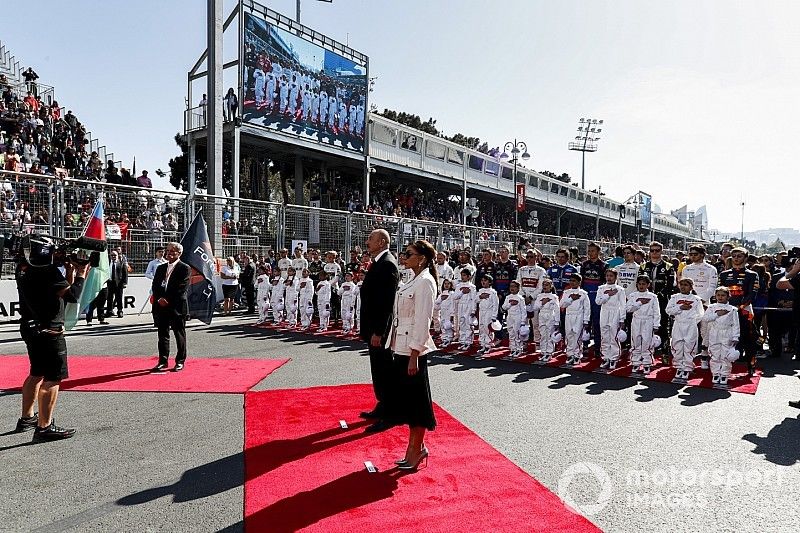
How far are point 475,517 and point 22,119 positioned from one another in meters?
22.0

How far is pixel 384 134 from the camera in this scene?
1190 inches

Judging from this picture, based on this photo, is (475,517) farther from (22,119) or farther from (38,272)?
(22,119)

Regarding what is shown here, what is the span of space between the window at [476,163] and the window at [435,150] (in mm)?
3284

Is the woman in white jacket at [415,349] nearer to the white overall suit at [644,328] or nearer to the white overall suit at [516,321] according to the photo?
the white overall suit at [644,328]

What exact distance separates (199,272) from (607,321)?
25.8ft

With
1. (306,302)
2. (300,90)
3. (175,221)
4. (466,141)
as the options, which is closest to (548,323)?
(306,302)

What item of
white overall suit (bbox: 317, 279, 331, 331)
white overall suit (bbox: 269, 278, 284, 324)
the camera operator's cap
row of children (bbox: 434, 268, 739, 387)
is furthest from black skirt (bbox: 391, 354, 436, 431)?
white overall suit (bbox: 269, 278, 284, 324)

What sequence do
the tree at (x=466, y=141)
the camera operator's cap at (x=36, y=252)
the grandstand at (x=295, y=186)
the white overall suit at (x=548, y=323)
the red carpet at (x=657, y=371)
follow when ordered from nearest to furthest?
the camera operator's cap at (x=36, y=252), the red carpet at (x=657, y=371), the white overall suit at (x=548, y=323), the grandstand at (x=295, y=186), the tree at (x=466, y=141)

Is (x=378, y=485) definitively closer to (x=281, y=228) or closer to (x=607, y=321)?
(x=607, y=321)

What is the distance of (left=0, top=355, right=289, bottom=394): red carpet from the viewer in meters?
7.16

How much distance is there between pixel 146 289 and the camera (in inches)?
576

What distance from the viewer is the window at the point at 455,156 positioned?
35.3 meters

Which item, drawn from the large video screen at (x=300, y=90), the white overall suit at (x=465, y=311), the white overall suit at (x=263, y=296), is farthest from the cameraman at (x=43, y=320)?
the large video screen at (x=300, y=90)

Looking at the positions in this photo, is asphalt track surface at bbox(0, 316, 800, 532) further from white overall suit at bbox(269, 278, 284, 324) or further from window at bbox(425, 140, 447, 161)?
window at bbox(425, 140, 447, 161)
